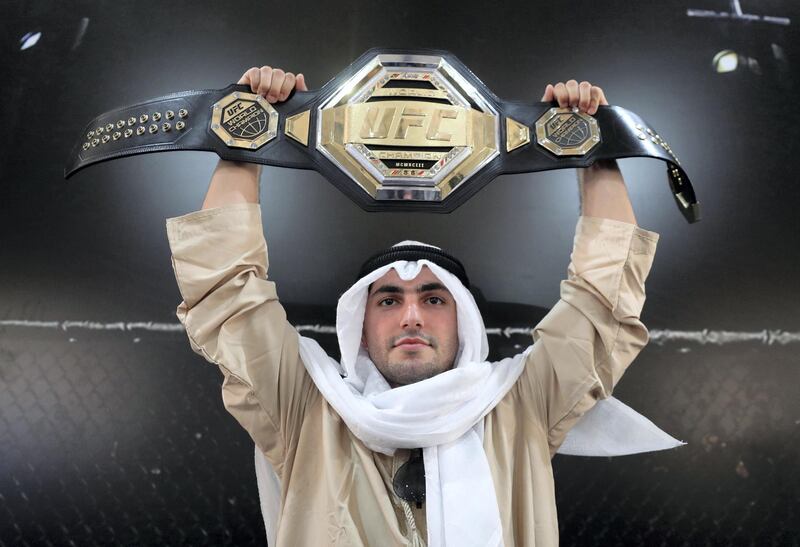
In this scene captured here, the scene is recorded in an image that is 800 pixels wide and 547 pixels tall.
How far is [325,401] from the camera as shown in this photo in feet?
5.05

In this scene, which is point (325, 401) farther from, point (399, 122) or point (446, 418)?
point (399, 122)

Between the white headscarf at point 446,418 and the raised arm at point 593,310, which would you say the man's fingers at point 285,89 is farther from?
the raised arm at point 593,310

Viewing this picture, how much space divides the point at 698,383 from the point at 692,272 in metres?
0.30

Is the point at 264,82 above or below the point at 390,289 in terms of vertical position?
above

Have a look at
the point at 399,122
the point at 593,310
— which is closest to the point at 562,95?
the point at 399,122

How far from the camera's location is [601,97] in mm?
1526

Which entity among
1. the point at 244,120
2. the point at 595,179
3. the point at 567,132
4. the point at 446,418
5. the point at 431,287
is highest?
the point at 244,120

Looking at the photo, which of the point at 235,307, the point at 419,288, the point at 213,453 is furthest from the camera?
the point at 213,453

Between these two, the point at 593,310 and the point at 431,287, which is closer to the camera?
the point at 593,310

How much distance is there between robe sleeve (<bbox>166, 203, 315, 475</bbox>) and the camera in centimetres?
142

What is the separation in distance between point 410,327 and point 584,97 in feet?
2.10

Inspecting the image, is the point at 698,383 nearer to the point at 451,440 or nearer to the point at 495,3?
the point at 451,440

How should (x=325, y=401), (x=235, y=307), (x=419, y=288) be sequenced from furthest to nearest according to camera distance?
(x=419, y=288), (x=325, y=401), (x=235, y=307)

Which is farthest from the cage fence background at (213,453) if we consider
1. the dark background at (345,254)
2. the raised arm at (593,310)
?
the raised arm at (593,310)
